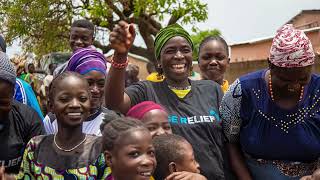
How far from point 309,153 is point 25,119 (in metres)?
1.73

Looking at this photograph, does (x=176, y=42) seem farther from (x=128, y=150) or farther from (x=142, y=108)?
(x=128, y=150)

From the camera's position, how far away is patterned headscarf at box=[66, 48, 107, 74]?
359 cm

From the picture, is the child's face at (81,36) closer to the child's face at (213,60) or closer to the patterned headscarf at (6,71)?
the child's face at (213,60)

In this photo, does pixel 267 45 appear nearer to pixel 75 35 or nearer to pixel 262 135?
pixel 75 35

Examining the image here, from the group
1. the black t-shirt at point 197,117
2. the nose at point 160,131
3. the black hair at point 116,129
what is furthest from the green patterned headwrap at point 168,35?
the black hair at point 116,129

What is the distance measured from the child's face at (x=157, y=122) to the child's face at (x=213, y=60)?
54.4 inches

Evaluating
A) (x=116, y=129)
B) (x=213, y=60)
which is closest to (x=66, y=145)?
(x=116, y=129)

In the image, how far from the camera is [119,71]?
10.3ft

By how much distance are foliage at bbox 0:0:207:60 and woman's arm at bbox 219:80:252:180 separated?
1283 cm

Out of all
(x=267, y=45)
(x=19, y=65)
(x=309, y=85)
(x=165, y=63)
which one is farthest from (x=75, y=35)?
(x=267, y=45)

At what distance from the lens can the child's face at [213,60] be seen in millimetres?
4484

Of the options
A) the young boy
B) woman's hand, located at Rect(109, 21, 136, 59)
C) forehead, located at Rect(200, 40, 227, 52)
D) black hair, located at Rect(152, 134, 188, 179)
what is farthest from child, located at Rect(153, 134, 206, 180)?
the young boy

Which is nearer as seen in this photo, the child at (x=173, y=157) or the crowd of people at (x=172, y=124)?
the crowd of people at (x=172, y=124)

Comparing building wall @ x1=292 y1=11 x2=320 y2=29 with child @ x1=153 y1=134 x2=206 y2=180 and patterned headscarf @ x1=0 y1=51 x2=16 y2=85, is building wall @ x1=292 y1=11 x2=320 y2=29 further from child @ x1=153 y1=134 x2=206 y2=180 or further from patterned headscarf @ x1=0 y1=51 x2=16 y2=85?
patterned headscarf @ x1=0 y1=51 x2=16 y2=85
